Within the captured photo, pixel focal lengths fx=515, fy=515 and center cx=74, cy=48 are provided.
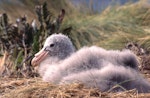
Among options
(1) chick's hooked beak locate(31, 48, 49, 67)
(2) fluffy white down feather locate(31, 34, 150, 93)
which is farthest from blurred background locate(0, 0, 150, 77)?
(2) fluffy white down feather locate(31, 34, 150, 93)

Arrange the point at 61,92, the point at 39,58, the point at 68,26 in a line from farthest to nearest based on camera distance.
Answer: the point at 68,26
the point at 39,58
the point at 61,92

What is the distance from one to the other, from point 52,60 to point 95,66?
528 mm

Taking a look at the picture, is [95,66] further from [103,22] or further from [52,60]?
[103,22]

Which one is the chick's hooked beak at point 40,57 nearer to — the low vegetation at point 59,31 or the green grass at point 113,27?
the low vegetation at point 59,31

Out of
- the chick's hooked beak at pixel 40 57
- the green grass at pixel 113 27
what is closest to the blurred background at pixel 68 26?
the green grass at pixel 113 27

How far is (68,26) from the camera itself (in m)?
7.18

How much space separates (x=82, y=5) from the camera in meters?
9.23

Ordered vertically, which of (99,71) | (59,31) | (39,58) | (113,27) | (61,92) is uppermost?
(113,27)

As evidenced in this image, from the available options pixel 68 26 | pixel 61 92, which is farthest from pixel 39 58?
pixel 68 26

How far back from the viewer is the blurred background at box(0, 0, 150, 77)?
5.36 m

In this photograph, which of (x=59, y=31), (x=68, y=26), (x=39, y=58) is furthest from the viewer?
(x=68, y=26)

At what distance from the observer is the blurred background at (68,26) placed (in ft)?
17.6

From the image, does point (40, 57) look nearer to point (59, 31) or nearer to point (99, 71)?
point (99, 71)

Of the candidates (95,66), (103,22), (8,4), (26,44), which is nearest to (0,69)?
(26,44)
